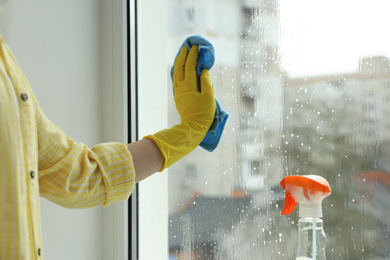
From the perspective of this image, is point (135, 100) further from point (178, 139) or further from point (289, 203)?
point (289, 203)

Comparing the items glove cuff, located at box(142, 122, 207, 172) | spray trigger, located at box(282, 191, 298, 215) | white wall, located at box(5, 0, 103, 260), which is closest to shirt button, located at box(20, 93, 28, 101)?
glove cuff, located at box(142, 122, 207, 172)

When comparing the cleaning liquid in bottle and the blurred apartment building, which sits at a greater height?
the blurred apartment building

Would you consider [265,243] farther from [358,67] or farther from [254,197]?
[358,67]

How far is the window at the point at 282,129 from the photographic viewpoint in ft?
2.58

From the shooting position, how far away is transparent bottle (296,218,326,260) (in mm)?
792

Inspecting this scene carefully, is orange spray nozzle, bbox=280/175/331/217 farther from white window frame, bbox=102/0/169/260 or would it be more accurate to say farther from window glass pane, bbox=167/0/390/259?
white window frame, bbox=102/0/169/260

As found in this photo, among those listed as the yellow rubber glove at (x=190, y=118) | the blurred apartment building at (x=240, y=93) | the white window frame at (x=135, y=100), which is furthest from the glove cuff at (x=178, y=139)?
the white window frame at (x=135, y=100)

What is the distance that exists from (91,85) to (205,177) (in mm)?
418

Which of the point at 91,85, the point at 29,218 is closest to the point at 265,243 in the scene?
the point at 29,218

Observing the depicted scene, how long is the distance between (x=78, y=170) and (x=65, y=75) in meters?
0.45

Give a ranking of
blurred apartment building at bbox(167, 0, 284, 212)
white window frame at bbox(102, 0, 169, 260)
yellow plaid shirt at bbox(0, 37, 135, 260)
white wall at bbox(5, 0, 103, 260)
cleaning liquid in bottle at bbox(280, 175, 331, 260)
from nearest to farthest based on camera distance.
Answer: yellow plaid shirt at bbox(0, 37, 135, 260) → cleaning liquid in bottle at bbox(280, 175, 331, 260) → blurred apartment building at bbox(167, 0, 284, 212) → white wall at bbox(5, 0, 103, 260) → white window frame at bbox(102, 0, 169, 260)

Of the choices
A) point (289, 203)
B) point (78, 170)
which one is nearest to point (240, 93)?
point (289, 203)

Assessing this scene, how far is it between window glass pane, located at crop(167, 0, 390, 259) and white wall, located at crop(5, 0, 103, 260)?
23 centimetres

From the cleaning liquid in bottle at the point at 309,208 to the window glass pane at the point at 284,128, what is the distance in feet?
0.18
